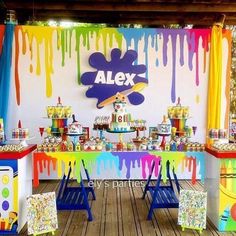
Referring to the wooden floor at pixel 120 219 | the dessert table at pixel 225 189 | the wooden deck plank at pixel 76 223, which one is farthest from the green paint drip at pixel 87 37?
the dessert table at pixel 225 189

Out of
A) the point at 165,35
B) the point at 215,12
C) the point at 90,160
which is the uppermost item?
the point at 215,12

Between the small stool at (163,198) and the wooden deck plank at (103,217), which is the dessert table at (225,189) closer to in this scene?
the small stool at (163,198)

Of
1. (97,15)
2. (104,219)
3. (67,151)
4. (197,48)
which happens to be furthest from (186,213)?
(97,15)

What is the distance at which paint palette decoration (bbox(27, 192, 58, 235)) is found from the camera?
3.17 metres

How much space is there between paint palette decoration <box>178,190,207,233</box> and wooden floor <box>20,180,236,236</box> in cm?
9

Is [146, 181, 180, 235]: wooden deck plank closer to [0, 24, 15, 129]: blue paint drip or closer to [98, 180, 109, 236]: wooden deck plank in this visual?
[98, 180, 109, 236]: wooden deck plank

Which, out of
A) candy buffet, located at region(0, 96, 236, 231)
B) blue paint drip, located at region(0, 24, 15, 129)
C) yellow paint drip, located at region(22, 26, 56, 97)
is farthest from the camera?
yellow paint drip, located at region(22, 26, 56, 97)

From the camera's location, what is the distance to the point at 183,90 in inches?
211

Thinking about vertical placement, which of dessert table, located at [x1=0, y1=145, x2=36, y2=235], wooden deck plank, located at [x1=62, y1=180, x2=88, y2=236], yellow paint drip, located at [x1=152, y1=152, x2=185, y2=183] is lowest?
wooden deck plank, located at [x1=62, y1=180, x2=88, y2=236]

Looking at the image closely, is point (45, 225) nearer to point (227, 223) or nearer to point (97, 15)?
point (227, 223)

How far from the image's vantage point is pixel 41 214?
10.6ft

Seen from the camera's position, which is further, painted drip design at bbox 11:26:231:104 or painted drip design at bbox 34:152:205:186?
painted drip design at bbox 11:26:231:104

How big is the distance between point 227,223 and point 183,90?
2582mm

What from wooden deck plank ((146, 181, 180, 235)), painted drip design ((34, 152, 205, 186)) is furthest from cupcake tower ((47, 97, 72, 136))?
wooden deck plank ((146, 181, 180, 235))
